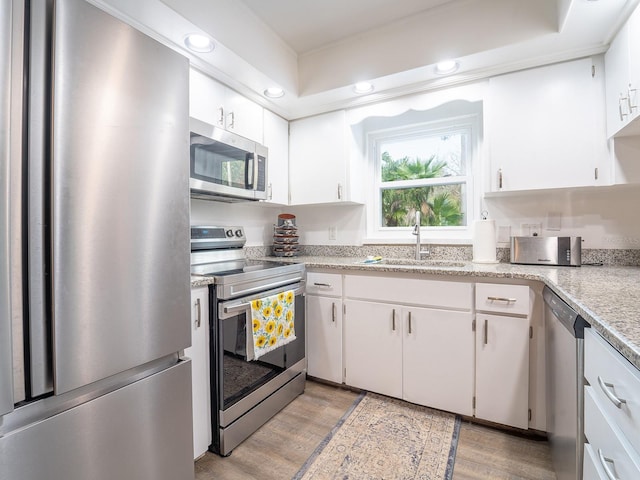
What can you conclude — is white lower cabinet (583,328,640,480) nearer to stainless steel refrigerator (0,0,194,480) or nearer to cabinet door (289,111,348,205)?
stainless steel refrigerator (0,0,194,480)

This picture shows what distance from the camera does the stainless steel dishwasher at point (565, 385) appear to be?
1016 millimetres

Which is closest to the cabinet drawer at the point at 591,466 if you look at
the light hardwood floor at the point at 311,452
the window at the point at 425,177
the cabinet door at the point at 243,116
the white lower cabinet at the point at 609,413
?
the white lower cabinet at the point at 609,413

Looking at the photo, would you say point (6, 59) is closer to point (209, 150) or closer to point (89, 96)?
point (89, 96)

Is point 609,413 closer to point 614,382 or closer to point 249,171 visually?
point 614,382

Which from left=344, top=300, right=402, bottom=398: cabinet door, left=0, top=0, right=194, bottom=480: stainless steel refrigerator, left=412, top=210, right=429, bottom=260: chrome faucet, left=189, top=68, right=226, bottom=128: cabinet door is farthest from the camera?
left=412, top=210, right=429, bottom=260: chrome faucet

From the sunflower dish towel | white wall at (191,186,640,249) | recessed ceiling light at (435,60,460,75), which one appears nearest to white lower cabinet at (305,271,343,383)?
the sunflower dish towel

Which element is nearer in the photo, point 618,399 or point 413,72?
point 618,399

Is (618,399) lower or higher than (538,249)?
lower

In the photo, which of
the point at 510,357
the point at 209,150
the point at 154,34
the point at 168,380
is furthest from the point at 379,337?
the point at 154,34

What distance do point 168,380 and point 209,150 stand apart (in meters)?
1.26

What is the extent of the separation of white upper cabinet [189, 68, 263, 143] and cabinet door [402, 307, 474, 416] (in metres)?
Answer: 1.68

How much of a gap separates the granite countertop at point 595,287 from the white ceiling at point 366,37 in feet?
4.03

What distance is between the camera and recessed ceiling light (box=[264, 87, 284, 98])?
2.26m

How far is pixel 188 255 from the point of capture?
3.85ft
